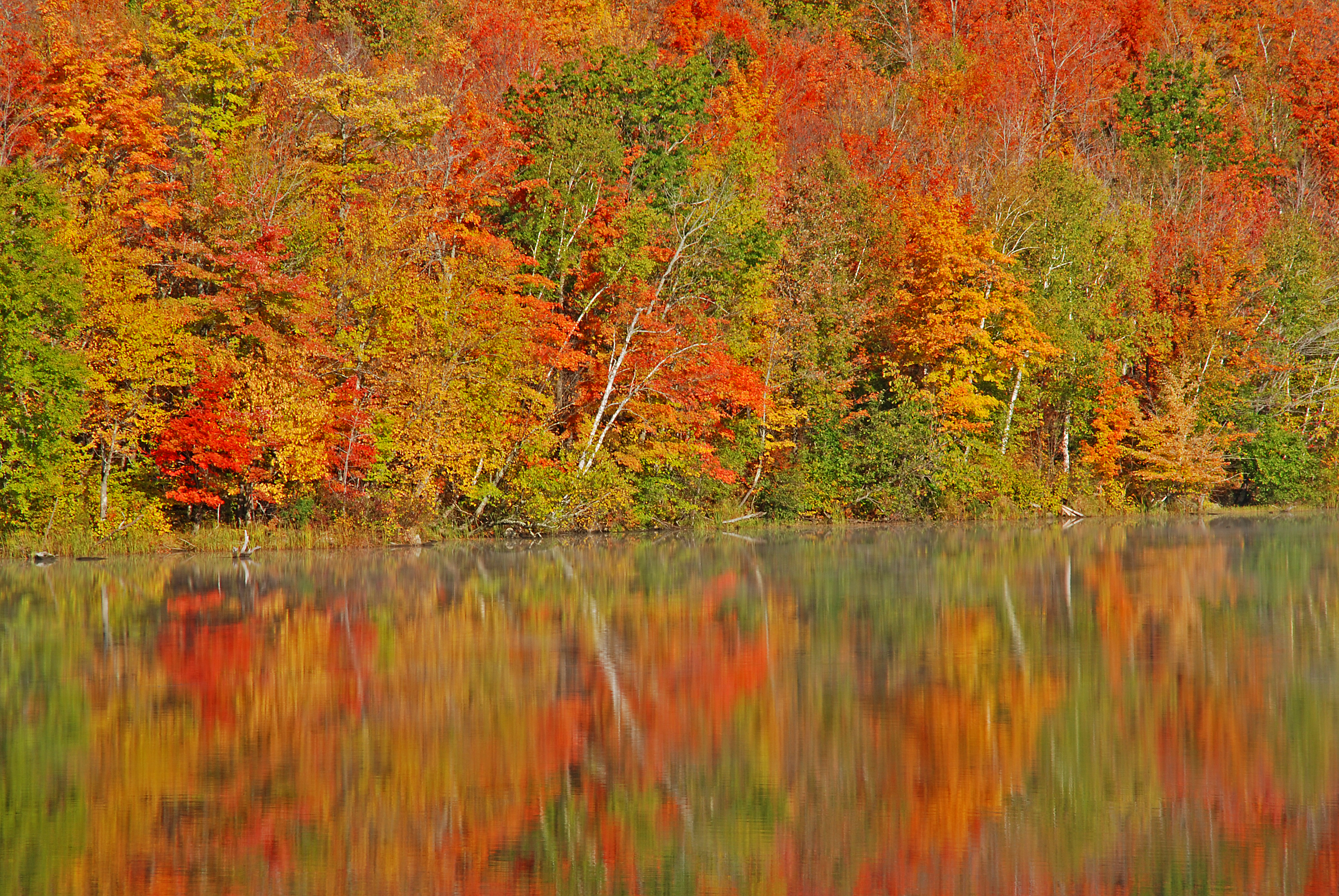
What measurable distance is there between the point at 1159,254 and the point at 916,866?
48828mm

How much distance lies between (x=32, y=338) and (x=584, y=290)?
539 inches

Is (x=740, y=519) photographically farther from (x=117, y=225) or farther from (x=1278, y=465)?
(x=1278, y=465)

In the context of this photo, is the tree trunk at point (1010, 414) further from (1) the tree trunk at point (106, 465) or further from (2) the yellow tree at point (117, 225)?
(1) the tree trunk at point (106, 465)

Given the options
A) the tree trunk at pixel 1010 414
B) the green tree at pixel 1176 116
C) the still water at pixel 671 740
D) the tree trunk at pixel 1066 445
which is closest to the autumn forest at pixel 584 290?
the tree trunk at pixel 1010 414

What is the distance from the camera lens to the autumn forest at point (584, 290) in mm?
30172

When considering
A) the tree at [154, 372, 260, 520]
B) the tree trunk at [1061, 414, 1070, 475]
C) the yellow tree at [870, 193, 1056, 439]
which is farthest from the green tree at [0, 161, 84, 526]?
the tree trunk at [1061, 414, 1070, 475]

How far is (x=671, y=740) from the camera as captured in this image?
11594 mm

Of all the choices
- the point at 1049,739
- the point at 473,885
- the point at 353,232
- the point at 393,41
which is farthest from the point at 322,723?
the point at 393,41

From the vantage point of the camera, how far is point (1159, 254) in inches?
2103

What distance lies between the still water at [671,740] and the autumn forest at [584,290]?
8497 millimetres

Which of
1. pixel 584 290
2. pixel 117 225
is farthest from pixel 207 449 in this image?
pixel 584 290

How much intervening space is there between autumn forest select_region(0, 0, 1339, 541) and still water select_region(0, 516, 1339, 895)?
27.9 ft

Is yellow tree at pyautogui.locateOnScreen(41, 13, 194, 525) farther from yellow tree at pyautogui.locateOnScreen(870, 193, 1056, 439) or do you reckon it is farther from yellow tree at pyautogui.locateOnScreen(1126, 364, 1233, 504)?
yellow tree at pyautogui.locateOnScreen(1126, 364, 1233, 504)

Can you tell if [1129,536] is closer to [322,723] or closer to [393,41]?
[322,723]
